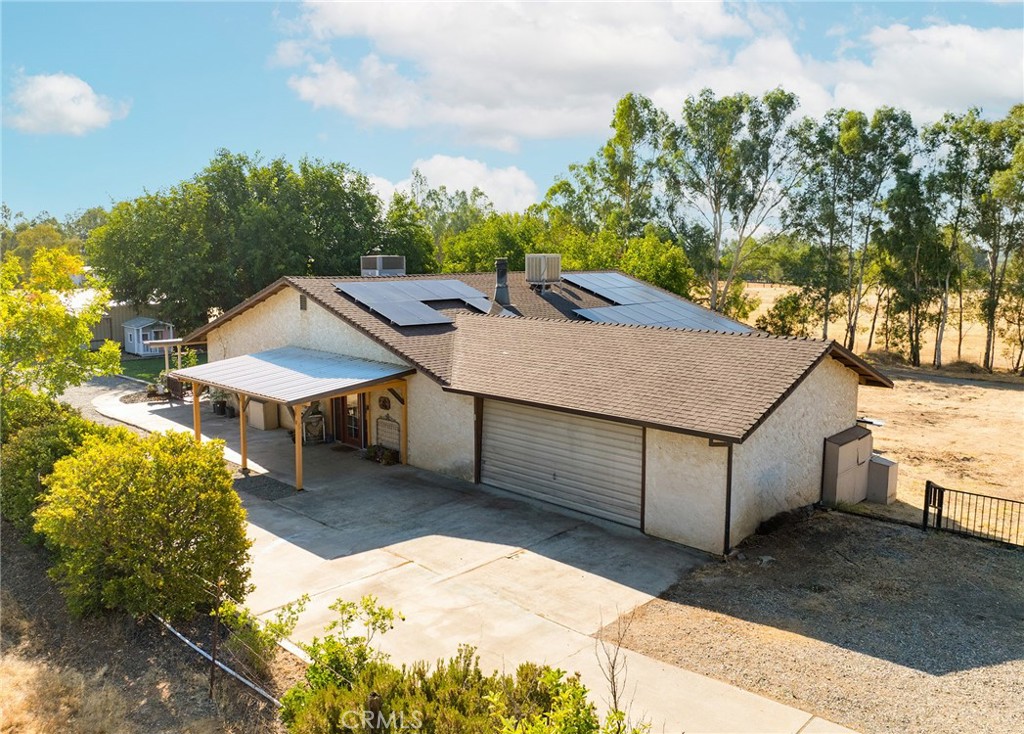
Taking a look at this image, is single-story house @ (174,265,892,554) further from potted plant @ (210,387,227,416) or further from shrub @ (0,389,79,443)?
shrub @ (0,389,79,443)

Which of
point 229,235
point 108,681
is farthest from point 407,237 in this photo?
point 108,681

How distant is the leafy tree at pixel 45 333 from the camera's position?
1612cm

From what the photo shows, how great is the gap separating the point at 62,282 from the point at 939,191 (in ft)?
131

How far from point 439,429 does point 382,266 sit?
1173 centimetres

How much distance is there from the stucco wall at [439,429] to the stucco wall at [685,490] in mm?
5098

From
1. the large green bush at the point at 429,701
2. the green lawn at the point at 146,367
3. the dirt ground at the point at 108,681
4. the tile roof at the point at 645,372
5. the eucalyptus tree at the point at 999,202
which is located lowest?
the green lawn at the point at 146,367

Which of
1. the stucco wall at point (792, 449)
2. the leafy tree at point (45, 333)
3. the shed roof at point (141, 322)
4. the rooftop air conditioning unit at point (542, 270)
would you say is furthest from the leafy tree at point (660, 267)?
the shed roof at point (141, 322)

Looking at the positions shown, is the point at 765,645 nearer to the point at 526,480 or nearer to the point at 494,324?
the point at 526,480

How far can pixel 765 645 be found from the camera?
1023cm

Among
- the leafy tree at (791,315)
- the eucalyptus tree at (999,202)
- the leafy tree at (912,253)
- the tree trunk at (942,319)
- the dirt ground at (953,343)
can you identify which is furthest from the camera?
the leafy tree at (791,315)

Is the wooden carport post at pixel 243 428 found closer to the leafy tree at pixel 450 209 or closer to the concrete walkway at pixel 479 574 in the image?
the concrete walkway at pixel 479 574

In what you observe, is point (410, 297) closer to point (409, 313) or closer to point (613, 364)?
point (409, 313)

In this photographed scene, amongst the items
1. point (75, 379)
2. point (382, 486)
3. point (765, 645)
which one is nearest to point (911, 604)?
point (765, 645)

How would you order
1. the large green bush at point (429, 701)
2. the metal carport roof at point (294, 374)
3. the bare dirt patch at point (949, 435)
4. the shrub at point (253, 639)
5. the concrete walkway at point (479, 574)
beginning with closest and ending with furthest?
the large green bush at point (429, 701)
the concrete walkway at point (479, 574)
the shrub at point (253, 639)
the metal carport roof at point (294, 374)
the bare dirt patch at point (949, 435)
